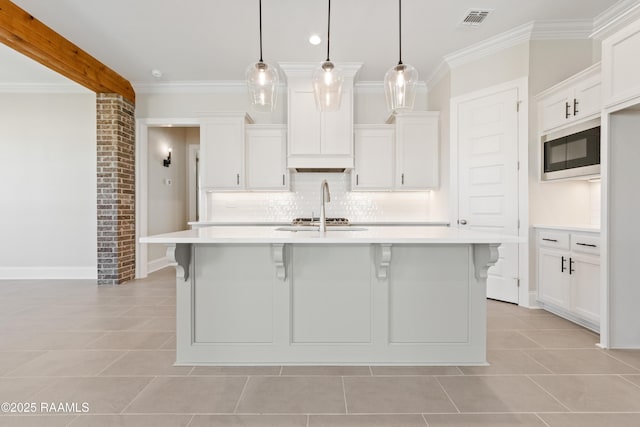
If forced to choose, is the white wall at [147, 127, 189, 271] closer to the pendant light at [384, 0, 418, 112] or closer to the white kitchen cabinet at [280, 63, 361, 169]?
the white kitchen cabinet at [280, 63, 361, 169]

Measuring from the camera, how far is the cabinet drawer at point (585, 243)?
2688mm

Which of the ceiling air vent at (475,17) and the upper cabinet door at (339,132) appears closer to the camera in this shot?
the ceiling air vent at (475,17)

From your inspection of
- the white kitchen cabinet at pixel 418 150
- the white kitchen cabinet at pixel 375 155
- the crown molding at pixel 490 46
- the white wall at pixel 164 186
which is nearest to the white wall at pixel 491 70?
the crown molding at pixel 490 46

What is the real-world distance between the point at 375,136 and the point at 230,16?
2.25 m

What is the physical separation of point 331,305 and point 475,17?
9.79 feet

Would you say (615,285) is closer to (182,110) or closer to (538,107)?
(538,107)

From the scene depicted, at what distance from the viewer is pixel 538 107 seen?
3482 mm

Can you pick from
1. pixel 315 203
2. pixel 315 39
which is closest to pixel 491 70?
pixel 315 39

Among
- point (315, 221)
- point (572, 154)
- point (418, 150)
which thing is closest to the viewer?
point (572, 154)

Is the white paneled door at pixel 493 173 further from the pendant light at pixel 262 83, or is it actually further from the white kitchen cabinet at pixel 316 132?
the pendant light at pixel 262 83

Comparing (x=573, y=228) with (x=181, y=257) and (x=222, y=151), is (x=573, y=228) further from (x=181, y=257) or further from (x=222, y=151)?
(x=222, y=151)

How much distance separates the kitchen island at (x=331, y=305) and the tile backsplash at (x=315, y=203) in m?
2.82

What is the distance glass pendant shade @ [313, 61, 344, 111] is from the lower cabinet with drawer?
227cm

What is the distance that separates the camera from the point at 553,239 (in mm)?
3176
